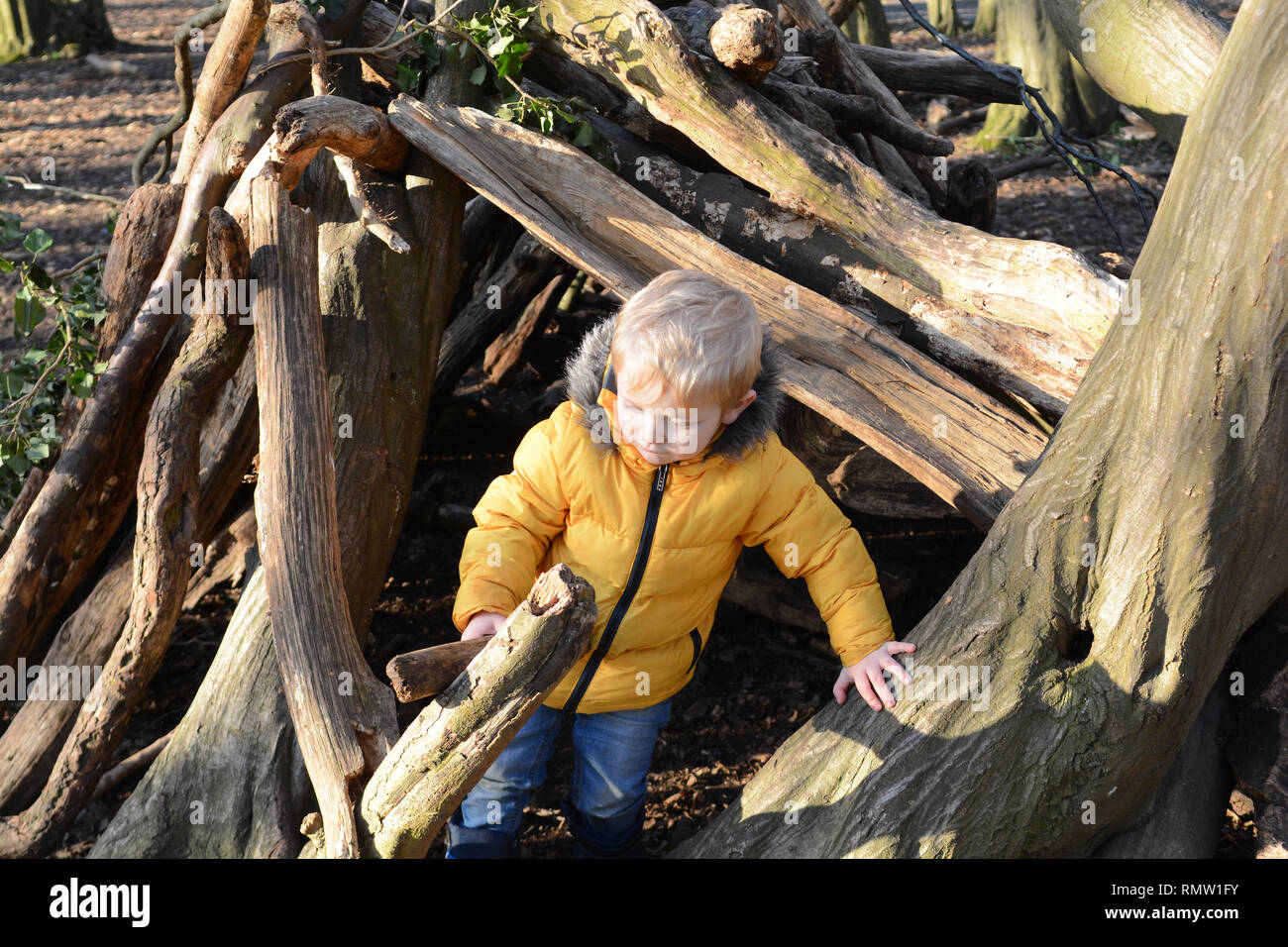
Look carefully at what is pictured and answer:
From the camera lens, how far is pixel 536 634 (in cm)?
187

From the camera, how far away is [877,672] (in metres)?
2.42

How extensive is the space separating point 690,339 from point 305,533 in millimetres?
1125

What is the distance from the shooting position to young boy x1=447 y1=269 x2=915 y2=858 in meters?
2.31

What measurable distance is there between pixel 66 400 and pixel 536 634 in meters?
2.47

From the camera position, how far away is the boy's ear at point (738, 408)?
7.74 ft

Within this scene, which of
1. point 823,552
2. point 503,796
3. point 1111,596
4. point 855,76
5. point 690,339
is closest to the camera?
point 690,339

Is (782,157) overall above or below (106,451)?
above

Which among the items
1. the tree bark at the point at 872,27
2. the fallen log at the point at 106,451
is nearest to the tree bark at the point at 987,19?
the tree bark at the point at 872,27

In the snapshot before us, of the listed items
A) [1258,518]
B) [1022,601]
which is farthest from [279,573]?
[1258,518]

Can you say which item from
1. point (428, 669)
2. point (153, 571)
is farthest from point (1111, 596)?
point (153, 571)

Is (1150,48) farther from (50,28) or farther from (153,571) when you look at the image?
(50,28)

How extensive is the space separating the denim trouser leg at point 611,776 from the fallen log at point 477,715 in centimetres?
64

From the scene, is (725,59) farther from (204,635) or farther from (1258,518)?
(204,635)
